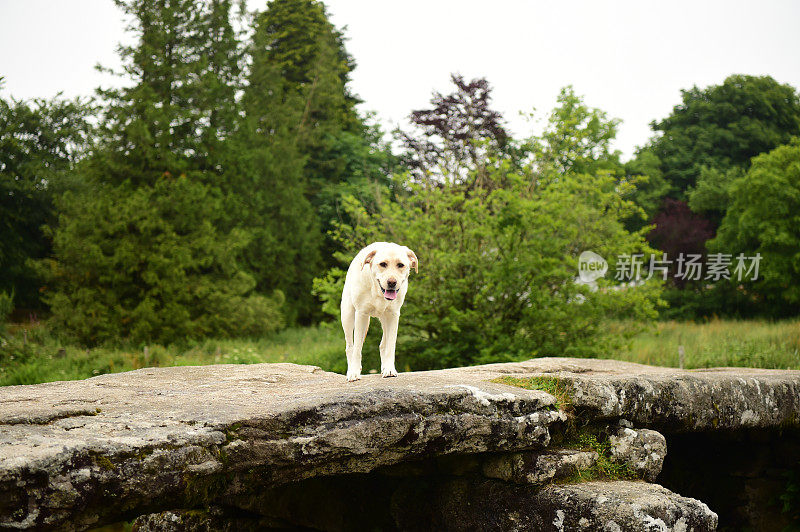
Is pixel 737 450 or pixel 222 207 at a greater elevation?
pixel 222 207

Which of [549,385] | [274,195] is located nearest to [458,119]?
[274,195]

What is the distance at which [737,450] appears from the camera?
832cm

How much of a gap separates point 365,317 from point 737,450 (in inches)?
223

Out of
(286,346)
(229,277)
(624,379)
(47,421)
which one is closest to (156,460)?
(47,421)

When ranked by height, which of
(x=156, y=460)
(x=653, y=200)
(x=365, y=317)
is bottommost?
(x=156, y=460)

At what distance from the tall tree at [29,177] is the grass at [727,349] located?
21551mm

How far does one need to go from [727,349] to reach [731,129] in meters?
24.7

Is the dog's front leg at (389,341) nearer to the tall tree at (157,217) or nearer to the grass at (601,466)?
the grass at (601,466)

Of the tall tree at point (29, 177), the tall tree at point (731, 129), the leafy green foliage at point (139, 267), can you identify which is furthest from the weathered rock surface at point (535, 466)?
the tall tree at point (731, 129)

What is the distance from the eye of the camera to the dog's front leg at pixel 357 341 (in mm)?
5605

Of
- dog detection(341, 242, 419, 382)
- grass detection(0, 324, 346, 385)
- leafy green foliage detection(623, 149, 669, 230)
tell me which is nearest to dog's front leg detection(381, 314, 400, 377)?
dog detection(341, 242, 419, 382)

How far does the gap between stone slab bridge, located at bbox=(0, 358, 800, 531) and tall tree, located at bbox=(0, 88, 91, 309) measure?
72.7 ft

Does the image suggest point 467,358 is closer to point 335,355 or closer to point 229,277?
point 335,355

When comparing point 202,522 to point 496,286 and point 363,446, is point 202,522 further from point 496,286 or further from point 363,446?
point 496,286
